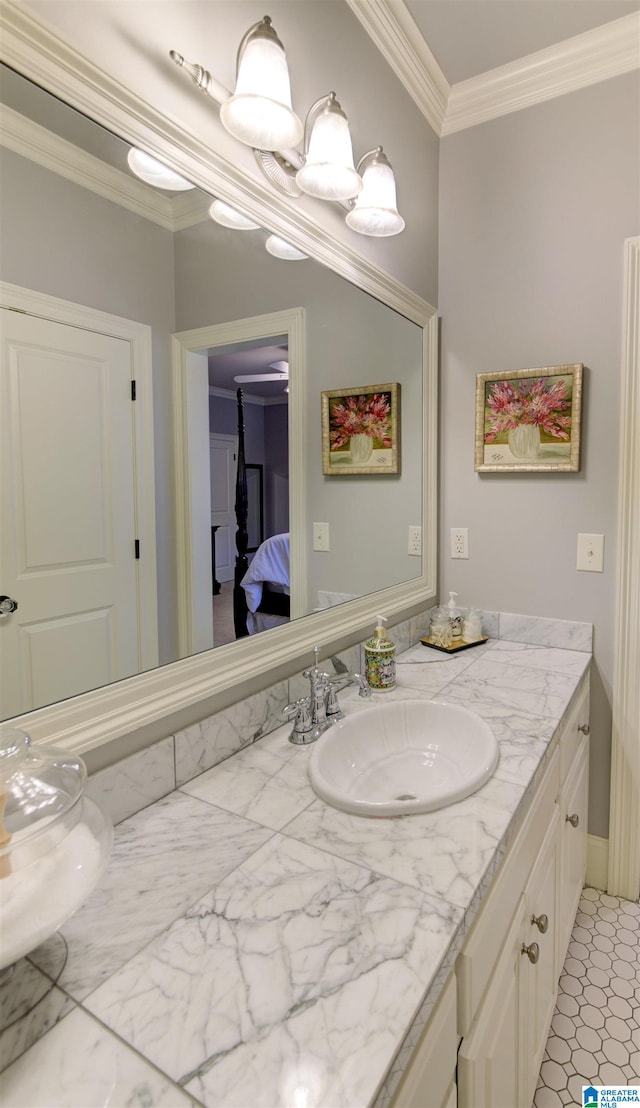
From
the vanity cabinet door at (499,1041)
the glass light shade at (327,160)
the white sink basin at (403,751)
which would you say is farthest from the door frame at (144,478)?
the vanity cabinet door at (499,1041)

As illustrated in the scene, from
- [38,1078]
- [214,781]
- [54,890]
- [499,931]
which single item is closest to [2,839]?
[54,890]

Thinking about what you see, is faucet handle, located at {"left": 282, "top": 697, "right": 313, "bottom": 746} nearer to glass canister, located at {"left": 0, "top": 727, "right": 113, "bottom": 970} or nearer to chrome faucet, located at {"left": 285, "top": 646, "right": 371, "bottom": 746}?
chrome faucet, located at {"left": 285, "top": 646, "right": 371, "bottom": 746}

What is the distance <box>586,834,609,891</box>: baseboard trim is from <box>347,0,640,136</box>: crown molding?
A: 2.48 m

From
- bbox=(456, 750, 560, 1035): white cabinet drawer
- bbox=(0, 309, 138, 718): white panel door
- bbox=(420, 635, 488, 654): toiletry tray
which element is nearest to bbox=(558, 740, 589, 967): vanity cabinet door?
bbox=(456, 750, 560, 1035): white cabinet drawer

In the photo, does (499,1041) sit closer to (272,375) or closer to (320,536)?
(320,536)

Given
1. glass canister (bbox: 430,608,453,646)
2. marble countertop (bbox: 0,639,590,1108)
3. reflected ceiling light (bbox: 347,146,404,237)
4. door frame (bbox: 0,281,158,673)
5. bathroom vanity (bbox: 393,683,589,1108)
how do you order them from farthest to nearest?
glass canister (bbox: 430,608,453,646) → reflected ceiling light (bbox: 347,146,404,237) → door frame (bbox: 0,281,158,673) → bathroom vanity (bbox: 393,683,589,1108) → marble countertop (bbox: 0,639,590,1108)

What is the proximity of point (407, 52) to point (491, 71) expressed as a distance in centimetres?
34

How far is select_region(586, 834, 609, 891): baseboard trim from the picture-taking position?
189cm

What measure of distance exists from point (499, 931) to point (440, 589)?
1.35 meters

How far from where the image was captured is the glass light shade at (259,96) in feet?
3.22

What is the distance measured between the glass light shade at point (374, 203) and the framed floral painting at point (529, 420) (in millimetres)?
685

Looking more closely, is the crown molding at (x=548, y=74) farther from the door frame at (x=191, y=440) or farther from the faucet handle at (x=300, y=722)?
the faucet handle at (x=300, y=722)

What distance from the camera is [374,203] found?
4.70ft

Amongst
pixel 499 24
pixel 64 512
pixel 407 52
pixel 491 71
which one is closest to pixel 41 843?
pixel 64 512
